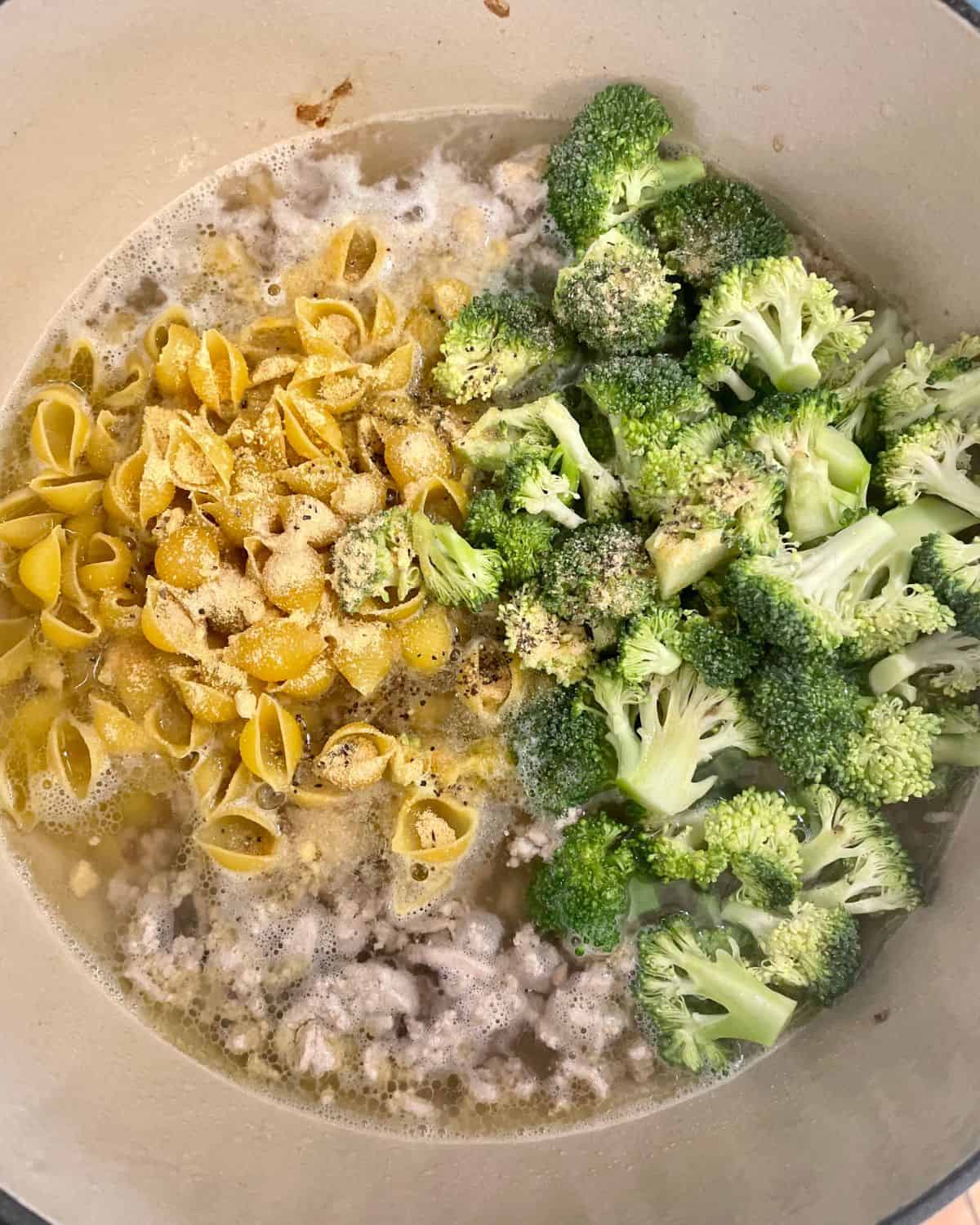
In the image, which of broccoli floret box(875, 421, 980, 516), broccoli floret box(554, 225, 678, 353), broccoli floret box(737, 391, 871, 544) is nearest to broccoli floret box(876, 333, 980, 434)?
broccoli floret box(875, 421, 980, 516)

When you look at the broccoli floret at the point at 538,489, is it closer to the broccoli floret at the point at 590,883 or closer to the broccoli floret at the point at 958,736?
the broccoli floret at the point at 590,883

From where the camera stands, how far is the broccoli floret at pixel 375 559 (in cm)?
226

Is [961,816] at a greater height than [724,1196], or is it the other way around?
[961,816]

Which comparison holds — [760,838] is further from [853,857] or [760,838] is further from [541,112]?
[541,112]

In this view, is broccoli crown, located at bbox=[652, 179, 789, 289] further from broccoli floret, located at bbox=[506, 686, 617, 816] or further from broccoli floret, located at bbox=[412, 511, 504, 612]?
broccoli floret, located at bbox=[506, 686, 617, 816]

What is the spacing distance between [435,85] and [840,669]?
1.94 metres

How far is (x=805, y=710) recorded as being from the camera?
202 centimetres

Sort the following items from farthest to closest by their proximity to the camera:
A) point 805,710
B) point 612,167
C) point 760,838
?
point 612,167
point 760,838
point 805,710

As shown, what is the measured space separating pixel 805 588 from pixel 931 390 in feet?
2.01

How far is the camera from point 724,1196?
2.10m

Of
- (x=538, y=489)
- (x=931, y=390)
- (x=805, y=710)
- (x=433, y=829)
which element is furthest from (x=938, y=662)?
(x=433, y=829)

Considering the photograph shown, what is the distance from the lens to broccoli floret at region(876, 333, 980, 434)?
2.15 meters

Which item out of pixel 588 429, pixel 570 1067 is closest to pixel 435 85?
pixel 588 429

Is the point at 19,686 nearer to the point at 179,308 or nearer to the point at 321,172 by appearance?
the point at 179,308
